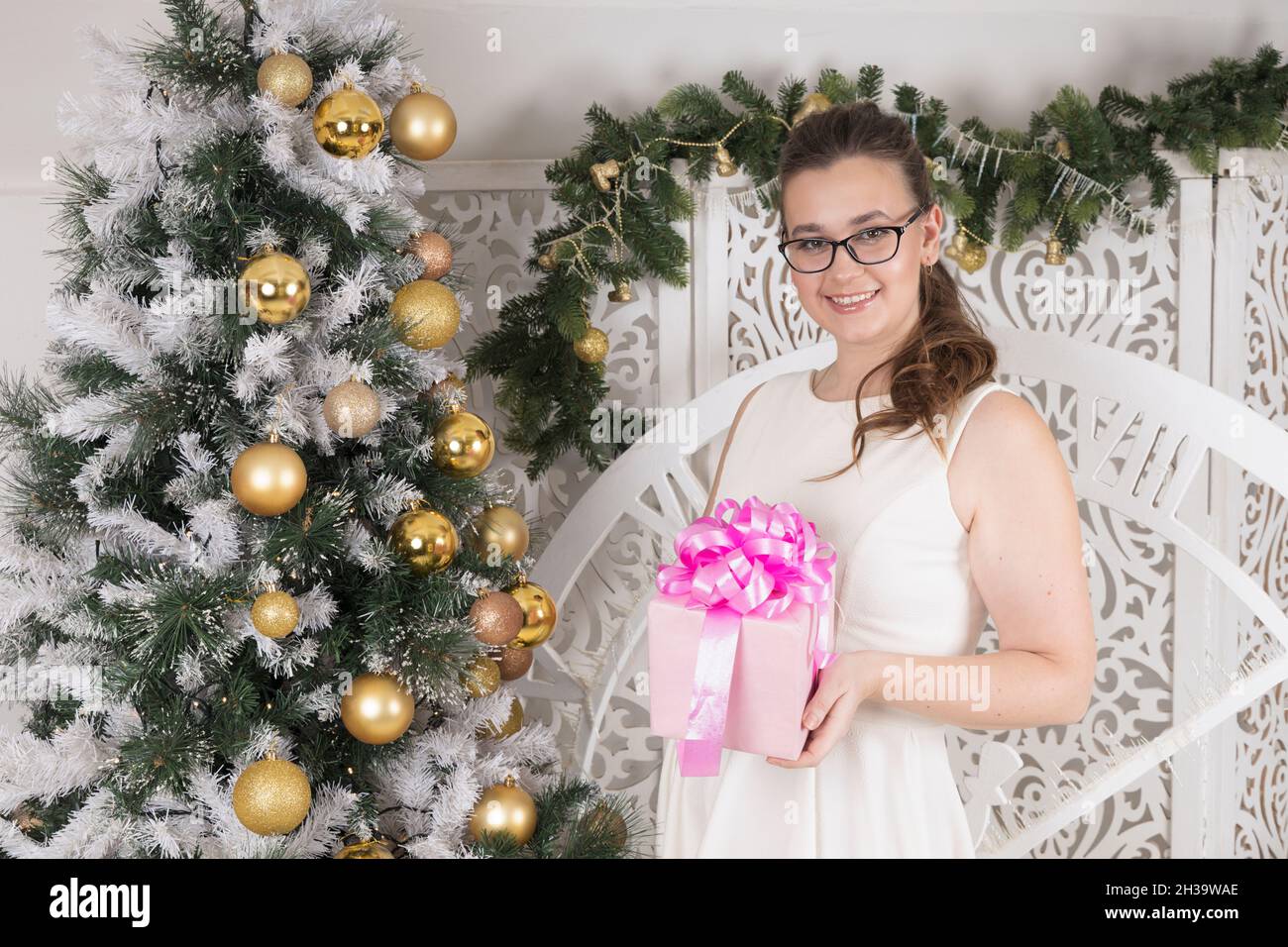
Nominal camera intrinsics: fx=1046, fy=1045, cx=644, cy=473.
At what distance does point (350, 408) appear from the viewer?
1.34 m

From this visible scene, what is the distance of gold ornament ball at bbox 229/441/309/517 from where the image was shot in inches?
50.1

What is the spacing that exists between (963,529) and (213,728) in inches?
39.3

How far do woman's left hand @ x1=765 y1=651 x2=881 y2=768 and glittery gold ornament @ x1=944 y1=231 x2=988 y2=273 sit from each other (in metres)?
1.13

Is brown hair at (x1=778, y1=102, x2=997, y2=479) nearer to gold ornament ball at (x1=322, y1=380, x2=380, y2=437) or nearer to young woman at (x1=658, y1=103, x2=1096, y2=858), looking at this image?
young woman at (x1=658, y1=103, x2=1096, y2=858)

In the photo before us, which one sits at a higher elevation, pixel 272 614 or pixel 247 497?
pixel 247 497

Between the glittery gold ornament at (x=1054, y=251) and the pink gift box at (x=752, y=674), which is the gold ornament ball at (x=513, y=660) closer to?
the pink gift box at (x=752, y=674)

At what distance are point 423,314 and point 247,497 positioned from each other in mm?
354

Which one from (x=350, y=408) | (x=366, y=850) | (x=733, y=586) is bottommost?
(x=366, y=850)

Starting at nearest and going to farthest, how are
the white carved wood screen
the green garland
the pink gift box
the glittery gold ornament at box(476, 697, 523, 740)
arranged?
the pink gift box, the glittery gold ornament at box(476, 697, 523, 740), the green garland, the white carved wood screen

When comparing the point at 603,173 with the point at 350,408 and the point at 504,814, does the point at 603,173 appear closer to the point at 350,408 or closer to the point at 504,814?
the point at 350,408

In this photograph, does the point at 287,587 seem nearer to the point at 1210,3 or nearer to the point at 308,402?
the point at 308,402

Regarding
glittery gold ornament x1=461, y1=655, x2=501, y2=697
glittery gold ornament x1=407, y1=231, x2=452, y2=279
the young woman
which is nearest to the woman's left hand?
the young woman

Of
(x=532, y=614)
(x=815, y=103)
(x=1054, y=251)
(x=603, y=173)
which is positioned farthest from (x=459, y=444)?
(x=1054, y=251)
